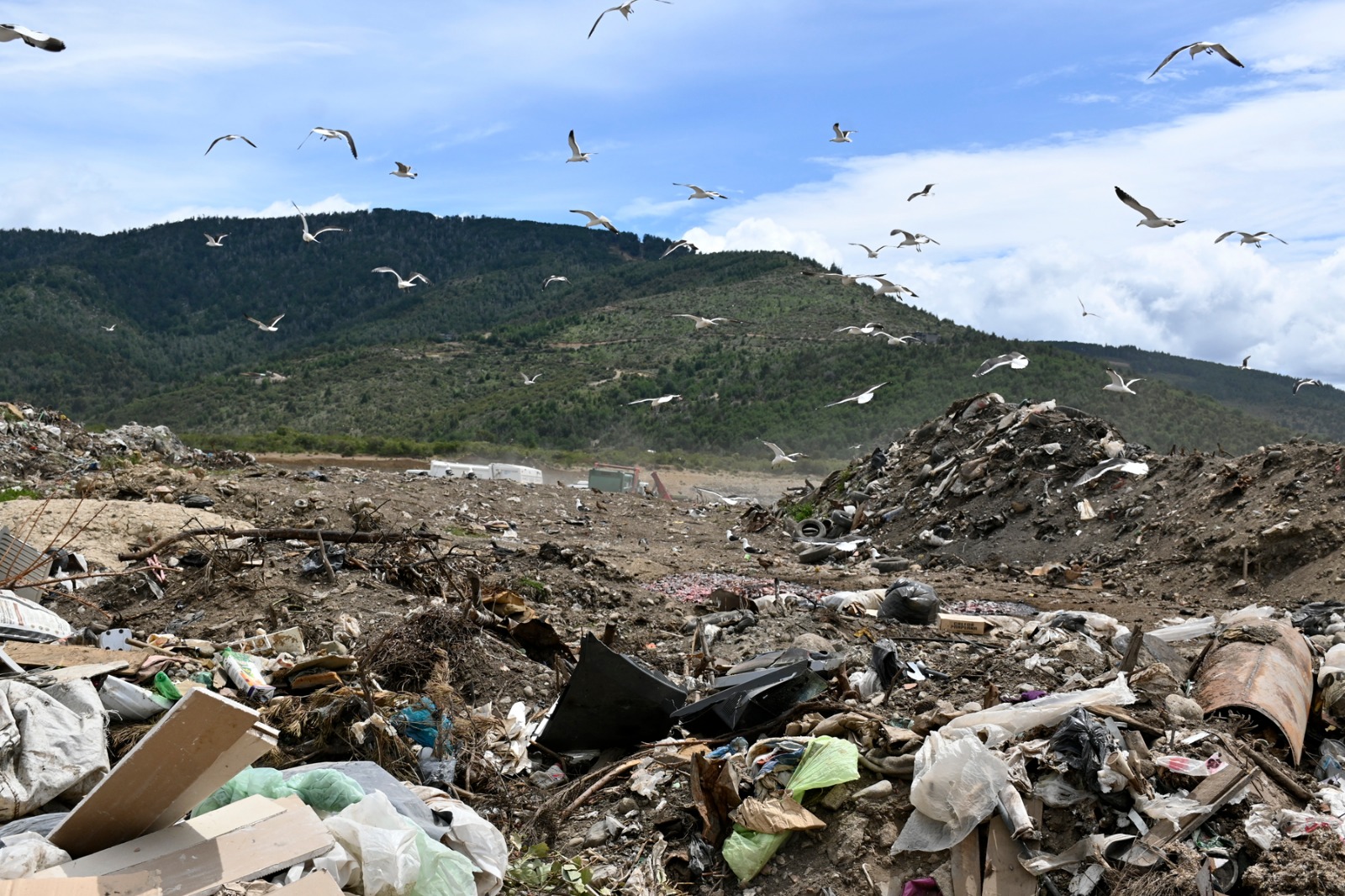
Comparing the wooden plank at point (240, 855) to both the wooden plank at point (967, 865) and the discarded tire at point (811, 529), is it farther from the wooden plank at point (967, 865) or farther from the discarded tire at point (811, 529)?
the discarded tire at point (811, 529)

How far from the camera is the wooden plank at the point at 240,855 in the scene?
2674 mm

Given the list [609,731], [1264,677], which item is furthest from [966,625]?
[609,731]

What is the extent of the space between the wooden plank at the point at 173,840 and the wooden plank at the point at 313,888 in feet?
1.13

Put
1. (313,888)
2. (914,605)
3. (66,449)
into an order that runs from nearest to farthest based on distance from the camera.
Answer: (313,888), (914,605), (66,449)

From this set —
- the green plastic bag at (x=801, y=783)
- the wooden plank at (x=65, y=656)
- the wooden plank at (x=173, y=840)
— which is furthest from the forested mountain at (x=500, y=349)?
the wooden plank at (x=173, y=840)

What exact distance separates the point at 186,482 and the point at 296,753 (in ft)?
24.8

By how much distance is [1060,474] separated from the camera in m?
12.7

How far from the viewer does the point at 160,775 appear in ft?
9.16

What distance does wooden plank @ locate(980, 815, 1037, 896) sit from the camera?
3.14 m

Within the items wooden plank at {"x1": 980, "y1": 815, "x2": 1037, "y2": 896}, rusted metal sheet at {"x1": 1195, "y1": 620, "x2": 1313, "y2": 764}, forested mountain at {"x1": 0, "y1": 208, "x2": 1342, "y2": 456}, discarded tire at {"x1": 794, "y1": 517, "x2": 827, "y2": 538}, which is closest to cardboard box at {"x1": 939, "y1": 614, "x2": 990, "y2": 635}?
rusted metal sheet at {"x1": 1195, "y1": 620, "x2": 1313, "y2": 764}

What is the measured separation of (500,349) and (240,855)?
5267 centimetres

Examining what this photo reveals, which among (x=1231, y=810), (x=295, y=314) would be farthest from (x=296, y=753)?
(x=295, y=314)

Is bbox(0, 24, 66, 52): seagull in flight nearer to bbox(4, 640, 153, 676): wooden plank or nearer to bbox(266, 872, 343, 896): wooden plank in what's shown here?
bbox(4, 640, 153, 676): wooden plank

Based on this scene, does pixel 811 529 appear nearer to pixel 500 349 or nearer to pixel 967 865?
pixel 967 865
